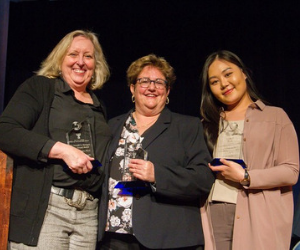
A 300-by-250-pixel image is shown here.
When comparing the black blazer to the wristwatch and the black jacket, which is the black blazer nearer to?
the wristwatch

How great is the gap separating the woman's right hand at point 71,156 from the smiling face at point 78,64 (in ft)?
1.63

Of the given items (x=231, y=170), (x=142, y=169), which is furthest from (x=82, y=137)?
(x=231, y=170)

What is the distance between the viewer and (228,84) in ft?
7.29

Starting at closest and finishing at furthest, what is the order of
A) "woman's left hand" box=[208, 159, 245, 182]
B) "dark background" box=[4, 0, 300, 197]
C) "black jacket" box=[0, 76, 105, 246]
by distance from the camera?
"black jacket" box=[0, 76, 105, 246] < "woman's left hand" box=[208, 159, 245, 182] < "dark background" box=[4, 0, 300, 197]

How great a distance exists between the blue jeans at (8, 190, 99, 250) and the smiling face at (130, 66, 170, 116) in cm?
61

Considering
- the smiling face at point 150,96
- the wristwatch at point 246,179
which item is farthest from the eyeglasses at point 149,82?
the wristwatch at point 246,179

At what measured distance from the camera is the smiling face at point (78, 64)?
212cm

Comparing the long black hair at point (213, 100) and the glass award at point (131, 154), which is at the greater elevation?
the long black hair at point (213, 100)

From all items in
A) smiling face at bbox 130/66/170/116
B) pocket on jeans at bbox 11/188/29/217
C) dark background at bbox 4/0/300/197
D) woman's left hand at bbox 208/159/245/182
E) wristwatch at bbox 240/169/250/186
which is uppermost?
dark background at bbox 4/0/300/197

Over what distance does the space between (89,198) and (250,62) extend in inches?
97.9

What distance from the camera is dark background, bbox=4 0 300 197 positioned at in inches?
145

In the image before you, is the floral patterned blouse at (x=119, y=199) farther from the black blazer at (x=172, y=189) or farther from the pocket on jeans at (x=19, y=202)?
the pocket on jeans at (x=19, y=202)

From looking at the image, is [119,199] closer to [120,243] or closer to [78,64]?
[120,243]

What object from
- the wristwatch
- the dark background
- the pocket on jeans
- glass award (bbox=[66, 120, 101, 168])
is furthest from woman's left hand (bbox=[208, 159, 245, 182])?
the dark background
